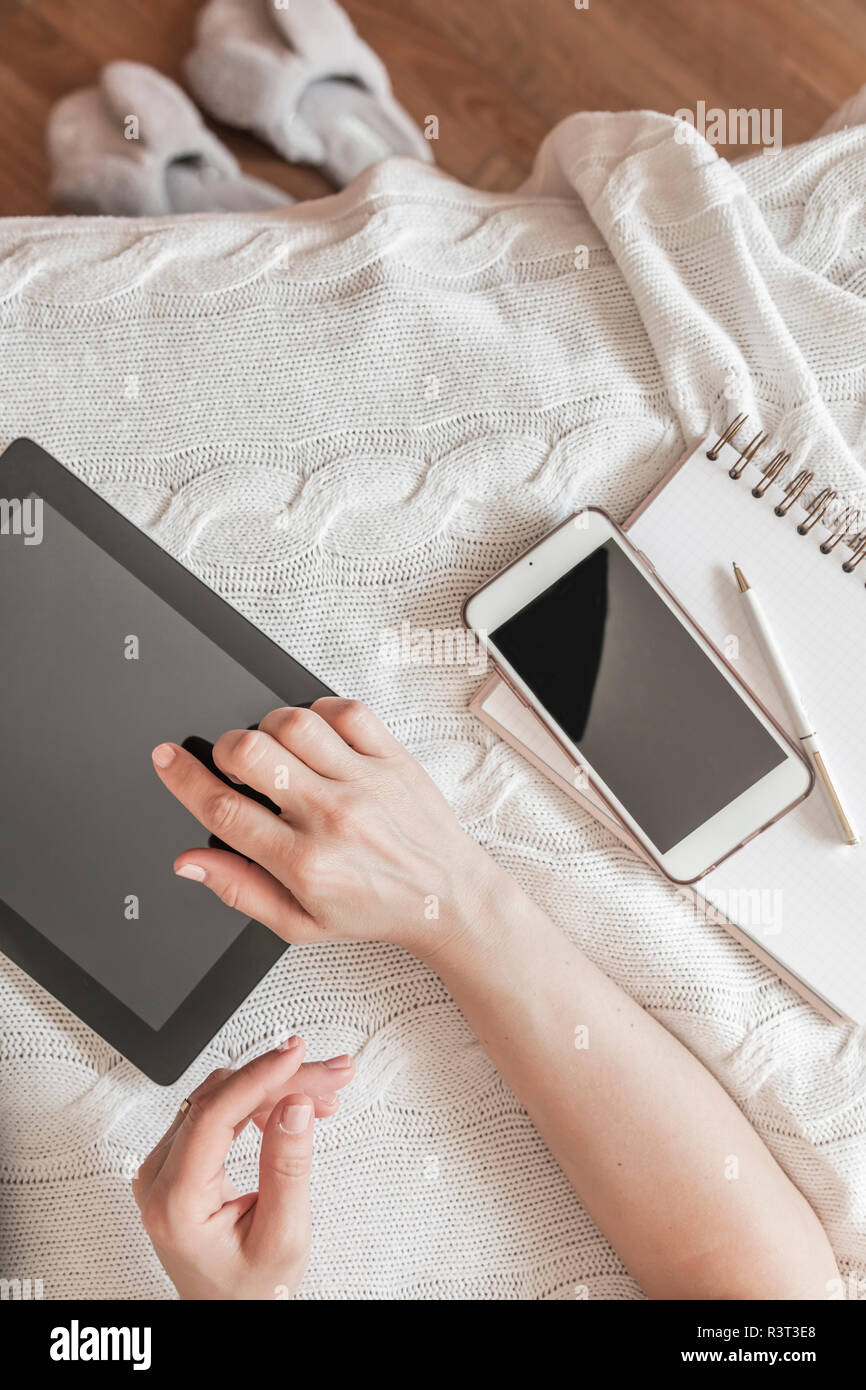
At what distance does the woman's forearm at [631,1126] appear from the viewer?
65 cm

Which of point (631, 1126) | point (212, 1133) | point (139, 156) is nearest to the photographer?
point (212, 1133)

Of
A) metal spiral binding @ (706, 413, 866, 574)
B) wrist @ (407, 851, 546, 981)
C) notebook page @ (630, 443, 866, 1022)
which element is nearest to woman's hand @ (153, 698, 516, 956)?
wrist @ (407, 851, 546, 981)

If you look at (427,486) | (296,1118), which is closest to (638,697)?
(427,486)

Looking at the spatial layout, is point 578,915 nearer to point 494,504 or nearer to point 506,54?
point 494,504

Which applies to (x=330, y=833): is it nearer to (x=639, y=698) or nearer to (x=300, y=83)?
(x=639, y=698)

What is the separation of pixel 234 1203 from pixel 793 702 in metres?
0.53

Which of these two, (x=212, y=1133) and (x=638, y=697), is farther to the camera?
(x=638, y=697)

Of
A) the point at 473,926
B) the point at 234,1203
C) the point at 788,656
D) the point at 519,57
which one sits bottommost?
the point at 234,1203

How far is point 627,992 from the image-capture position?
0.72 metres

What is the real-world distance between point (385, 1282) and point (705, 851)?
0.41 m

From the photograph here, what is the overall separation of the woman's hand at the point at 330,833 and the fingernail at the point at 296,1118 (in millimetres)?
109

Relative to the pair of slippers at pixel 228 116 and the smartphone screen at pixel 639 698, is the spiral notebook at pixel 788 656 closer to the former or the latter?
the smartphone screen at pixel 639 698

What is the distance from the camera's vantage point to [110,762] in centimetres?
66

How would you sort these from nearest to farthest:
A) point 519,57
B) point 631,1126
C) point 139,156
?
point 631,1126
point 139,156
point 519,57
